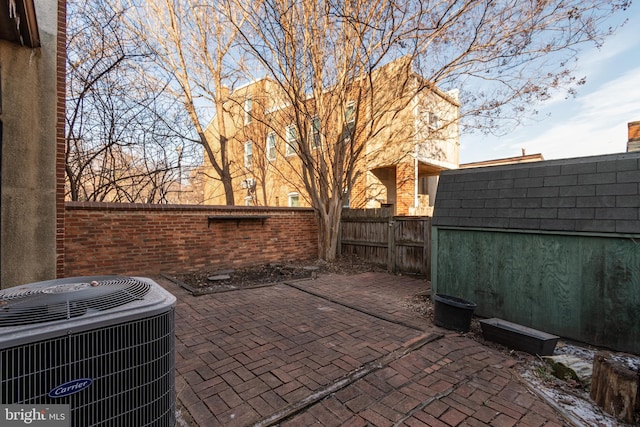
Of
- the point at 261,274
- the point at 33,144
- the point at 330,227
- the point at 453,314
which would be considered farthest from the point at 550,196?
the point at 33,144

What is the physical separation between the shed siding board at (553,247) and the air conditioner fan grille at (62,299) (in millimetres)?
4563

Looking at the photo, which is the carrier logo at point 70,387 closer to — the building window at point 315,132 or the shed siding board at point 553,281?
the shed siding board at point 553,281

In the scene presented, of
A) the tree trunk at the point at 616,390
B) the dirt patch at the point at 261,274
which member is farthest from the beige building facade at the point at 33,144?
the tree trunk at the point at 616,390

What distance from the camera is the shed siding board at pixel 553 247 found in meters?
3.44

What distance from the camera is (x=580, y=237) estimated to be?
3719 mm

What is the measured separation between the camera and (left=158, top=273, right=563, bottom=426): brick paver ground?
7.54 ft

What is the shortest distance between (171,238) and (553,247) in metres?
7.10

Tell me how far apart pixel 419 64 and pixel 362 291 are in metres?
5.92

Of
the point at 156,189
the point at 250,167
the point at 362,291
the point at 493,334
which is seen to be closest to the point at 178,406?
the point at 493,334

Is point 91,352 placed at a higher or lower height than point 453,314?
higher

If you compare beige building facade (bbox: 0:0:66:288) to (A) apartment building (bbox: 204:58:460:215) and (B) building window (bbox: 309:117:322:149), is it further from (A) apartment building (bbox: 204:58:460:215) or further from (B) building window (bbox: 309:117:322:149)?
(B) building window (bbox: 309:117:322:149)

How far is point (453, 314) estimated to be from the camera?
158 inches

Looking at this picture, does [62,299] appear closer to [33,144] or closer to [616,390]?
[33,144]

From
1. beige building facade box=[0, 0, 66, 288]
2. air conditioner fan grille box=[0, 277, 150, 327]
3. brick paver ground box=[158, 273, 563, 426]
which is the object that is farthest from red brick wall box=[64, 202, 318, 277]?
air conditioner fan grille box=[0, 277, 150, 327]
